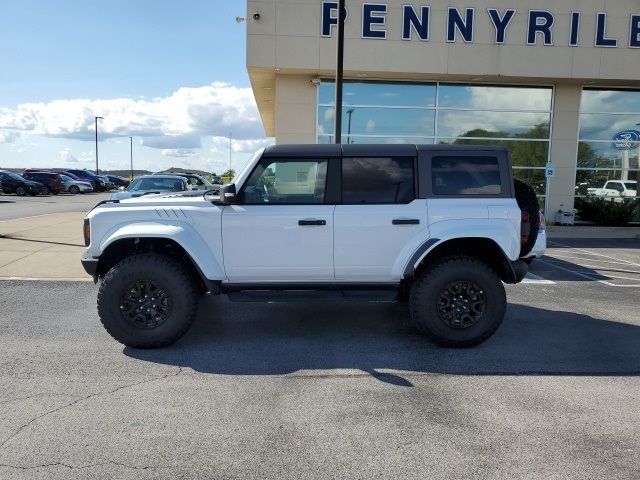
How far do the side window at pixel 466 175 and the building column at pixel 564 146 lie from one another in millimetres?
12669

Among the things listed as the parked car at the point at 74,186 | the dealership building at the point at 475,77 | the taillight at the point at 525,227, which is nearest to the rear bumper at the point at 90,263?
the taillight at the point at 525,227

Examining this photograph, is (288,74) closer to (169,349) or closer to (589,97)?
(589,97)

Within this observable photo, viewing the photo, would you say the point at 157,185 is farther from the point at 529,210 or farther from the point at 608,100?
the point at 608,100

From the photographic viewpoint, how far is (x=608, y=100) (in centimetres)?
1656

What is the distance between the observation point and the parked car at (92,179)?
41.6 m

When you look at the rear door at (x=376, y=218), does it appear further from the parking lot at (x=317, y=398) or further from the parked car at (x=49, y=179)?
the parked car at (x=49, y=179)

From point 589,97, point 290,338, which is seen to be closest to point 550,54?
point 589,97

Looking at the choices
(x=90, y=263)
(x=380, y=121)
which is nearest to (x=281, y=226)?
(x=90, y=263)

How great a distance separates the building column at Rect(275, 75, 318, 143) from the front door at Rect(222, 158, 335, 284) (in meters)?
10.3

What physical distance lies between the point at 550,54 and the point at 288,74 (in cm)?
753

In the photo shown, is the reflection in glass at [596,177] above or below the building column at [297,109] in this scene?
below

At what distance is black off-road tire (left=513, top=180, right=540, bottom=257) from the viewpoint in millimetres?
5289

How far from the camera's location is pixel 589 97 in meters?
16.5

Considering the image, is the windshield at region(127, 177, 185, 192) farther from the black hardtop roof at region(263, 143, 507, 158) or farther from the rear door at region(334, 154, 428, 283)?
the rear door at region(334, 154, 428, 283)
